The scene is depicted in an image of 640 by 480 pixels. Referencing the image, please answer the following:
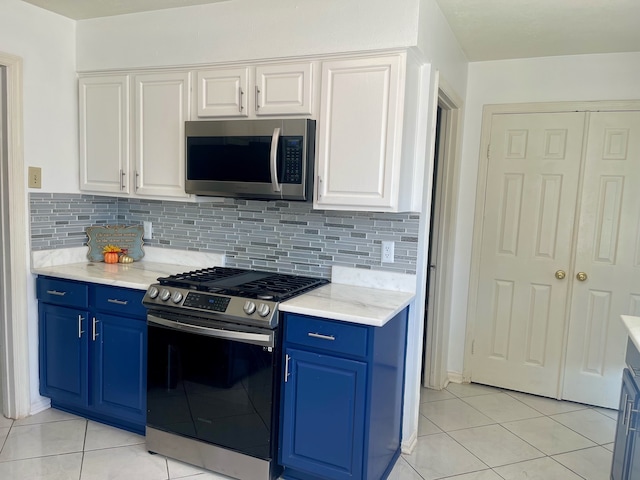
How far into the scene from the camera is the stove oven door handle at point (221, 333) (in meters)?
2.17

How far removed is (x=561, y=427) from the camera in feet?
9.75

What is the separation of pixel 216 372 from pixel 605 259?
262cm

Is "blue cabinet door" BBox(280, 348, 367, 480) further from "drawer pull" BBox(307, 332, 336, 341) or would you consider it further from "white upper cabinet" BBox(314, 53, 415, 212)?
"white upper cabinet" BBox(314, 53, 415, 212)

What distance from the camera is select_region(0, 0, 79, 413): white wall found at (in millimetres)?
2711

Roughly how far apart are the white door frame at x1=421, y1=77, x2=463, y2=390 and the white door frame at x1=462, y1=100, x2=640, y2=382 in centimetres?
16

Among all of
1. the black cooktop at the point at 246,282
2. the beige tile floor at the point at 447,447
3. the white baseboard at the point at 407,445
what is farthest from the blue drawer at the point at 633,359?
the black cooktop at the point at 246,282

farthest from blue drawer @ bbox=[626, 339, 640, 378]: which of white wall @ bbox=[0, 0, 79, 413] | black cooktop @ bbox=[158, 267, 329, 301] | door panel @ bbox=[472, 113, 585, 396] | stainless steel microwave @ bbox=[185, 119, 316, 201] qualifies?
white wall @ bbox=[0, 0, 79, 413]

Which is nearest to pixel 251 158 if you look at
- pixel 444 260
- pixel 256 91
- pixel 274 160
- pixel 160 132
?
pixel 274 160

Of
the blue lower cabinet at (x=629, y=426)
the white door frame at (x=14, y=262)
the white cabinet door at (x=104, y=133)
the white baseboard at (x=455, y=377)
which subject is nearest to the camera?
the blue lower cabinet at (x=629, y=426)

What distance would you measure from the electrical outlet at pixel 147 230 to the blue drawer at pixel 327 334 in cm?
158

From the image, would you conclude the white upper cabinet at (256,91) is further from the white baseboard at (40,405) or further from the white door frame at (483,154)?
the white baseboard at (40,405)

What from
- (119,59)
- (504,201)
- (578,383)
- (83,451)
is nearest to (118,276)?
(83,451)

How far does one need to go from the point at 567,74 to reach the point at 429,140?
135 centimetres

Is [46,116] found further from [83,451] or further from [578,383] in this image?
[578,383]
